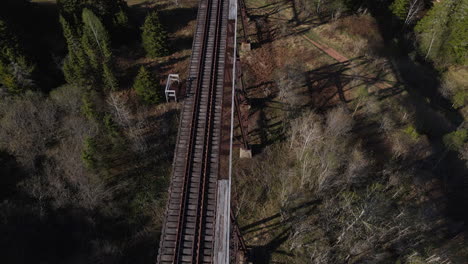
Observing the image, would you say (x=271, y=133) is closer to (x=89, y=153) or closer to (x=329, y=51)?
(x=329, y=51)

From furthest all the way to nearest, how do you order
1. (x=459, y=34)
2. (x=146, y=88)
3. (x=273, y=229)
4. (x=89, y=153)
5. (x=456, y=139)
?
(x=459, y=34) < (x=146, y=88) < (x=456, y=139) < (x=89, y=153) < (x=273, y=229)

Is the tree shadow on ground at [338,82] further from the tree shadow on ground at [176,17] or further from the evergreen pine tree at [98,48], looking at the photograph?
the evergreen pine tree at [98,48]

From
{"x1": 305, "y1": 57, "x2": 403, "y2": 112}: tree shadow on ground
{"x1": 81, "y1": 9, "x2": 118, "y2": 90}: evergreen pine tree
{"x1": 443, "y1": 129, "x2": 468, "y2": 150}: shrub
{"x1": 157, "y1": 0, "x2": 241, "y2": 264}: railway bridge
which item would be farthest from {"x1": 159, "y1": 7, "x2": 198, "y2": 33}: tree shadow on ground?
{"x1": 443, "y1": 129, "x2": 468, "y2": 150}: shrub

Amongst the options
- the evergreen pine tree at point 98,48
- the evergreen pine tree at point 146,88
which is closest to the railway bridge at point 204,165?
the evergreen pine tree at point 146,88

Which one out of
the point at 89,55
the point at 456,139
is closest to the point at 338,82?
the point at 456,139

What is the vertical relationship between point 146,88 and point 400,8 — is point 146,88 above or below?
below
